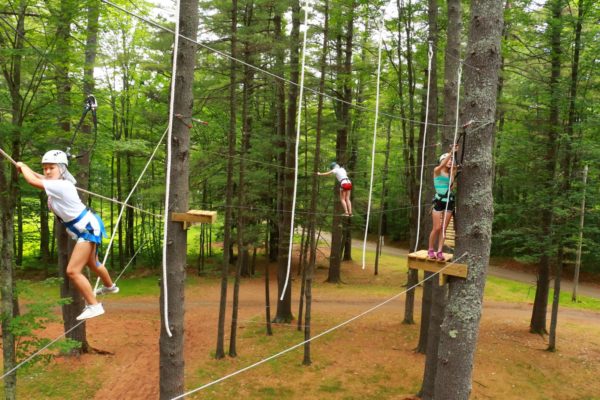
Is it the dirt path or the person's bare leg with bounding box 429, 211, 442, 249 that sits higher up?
the person's bare leg with bounding box 429, 211, 442, 249

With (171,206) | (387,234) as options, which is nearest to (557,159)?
(171,206)

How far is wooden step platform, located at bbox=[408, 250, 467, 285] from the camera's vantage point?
3887 millimetres

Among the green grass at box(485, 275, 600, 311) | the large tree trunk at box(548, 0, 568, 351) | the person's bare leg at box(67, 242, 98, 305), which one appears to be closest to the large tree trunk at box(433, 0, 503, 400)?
the person's bare leg at box(67, 242, 98, 305)

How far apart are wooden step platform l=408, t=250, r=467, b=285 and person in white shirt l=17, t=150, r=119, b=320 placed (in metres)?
3.40

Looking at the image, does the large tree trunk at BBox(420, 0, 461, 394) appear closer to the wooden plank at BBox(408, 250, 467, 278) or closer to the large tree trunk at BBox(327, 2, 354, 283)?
the wooden plank at BBox(408, 250, 467, 278)

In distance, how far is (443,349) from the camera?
3.99m

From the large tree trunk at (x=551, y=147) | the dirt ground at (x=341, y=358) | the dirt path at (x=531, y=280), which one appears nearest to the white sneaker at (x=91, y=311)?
the dirt ground at (x=341, y=358)

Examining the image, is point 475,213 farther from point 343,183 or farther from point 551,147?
point 551,147

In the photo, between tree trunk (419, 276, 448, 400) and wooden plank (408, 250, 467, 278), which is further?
tree trunk (419, 276, 448, 400)

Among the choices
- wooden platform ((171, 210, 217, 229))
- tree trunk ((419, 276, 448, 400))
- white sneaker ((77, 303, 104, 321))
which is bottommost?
tree trunk ((419, 276, 448, 400))

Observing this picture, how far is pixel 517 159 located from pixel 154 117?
11.6 metres

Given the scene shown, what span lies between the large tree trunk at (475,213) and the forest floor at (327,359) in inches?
222

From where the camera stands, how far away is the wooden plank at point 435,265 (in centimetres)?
388

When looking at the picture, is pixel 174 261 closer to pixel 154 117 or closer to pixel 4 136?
pixel 4 136
